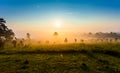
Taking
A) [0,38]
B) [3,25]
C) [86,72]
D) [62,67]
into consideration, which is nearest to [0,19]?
[3,25]

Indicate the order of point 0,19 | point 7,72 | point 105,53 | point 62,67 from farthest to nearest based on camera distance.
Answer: point 0,19, point 105,53, point 62,67, point 7,72

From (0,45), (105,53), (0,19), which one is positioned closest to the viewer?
(105,53)

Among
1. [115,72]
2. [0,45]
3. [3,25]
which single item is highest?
[3,25]

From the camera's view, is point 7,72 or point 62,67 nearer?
point 7,72

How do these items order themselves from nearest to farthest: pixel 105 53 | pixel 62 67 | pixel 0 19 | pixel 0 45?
pixel 62 67 < pixel 105 53 < pixel 0 45 < pixel 0 19

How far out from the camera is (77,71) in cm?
4434

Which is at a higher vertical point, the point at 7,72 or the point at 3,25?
the point at 3,25

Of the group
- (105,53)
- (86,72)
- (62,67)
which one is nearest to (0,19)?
(105,53)

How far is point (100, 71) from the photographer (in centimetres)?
4462

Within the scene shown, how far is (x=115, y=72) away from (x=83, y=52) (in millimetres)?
35681

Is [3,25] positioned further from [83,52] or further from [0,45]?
[83,52]

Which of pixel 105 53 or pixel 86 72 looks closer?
pixel 86 72

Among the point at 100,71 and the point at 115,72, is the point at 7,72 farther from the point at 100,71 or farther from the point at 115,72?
the point at 115,72

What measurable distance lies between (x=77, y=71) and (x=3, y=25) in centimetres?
7685
